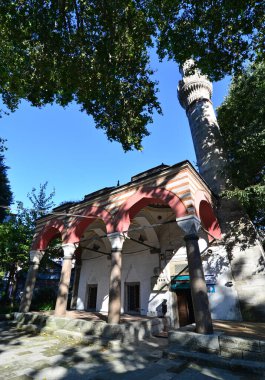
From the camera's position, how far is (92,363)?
5.23m

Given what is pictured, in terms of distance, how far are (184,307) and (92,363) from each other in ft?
24.7

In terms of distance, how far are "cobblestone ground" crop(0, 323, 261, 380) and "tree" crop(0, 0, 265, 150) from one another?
7.54 m

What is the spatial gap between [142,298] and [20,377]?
29.2ft

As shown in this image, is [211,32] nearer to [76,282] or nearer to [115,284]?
[115,284]

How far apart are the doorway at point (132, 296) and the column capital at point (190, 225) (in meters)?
7.27

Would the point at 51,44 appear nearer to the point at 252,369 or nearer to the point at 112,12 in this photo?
the point at 112,12

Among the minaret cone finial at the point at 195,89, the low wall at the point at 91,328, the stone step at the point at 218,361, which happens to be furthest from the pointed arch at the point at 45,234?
the minaret cone finial at the point at 195,89

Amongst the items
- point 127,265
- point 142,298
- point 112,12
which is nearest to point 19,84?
point 112,12

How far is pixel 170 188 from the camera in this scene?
26.8 ft

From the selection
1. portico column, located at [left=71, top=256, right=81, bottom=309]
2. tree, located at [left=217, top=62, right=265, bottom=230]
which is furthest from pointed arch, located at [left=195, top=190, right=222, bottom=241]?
portico column, located at [left=71, top=256, right=81, bottom=309]

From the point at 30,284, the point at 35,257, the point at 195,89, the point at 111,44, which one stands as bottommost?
the point at 30,284

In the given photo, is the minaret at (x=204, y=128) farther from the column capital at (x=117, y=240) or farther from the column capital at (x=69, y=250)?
the column capital at (x=69, y=250)

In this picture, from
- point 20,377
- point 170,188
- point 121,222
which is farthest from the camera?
point 121,222

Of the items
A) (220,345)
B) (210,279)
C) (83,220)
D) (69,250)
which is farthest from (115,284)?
(210,279)
